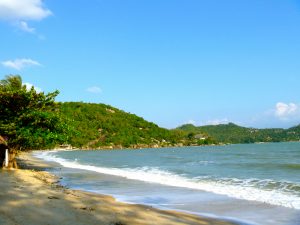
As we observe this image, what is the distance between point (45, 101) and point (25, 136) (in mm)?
2952

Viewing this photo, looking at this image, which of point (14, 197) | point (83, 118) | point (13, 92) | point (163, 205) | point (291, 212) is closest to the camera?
point (14, 197)

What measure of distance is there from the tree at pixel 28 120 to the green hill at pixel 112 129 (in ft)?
382

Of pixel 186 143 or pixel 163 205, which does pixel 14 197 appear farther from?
pixel 186 143

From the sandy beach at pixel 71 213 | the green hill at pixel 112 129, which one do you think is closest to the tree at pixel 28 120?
the sandy beach at pixel 71 213

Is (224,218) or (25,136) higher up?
(25,136)

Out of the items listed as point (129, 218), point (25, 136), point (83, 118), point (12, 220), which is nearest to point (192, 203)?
point (129, 218)

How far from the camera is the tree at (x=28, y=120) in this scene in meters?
22.9

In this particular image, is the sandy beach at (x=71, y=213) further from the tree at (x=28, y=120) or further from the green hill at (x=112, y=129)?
the green hill at (x=112, y=129)

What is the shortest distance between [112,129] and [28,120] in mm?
134981

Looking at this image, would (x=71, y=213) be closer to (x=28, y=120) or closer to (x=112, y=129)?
(x=28, y=120)

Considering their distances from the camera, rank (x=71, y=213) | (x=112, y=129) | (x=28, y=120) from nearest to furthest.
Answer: (x=71, y=213) → (x=28, y=120) → (x=112, y=129)

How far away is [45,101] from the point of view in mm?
24891

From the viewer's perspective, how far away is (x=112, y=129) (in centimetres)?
15838

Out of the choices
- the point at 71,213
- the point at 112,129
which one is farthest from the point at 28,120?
the point at 112,129
